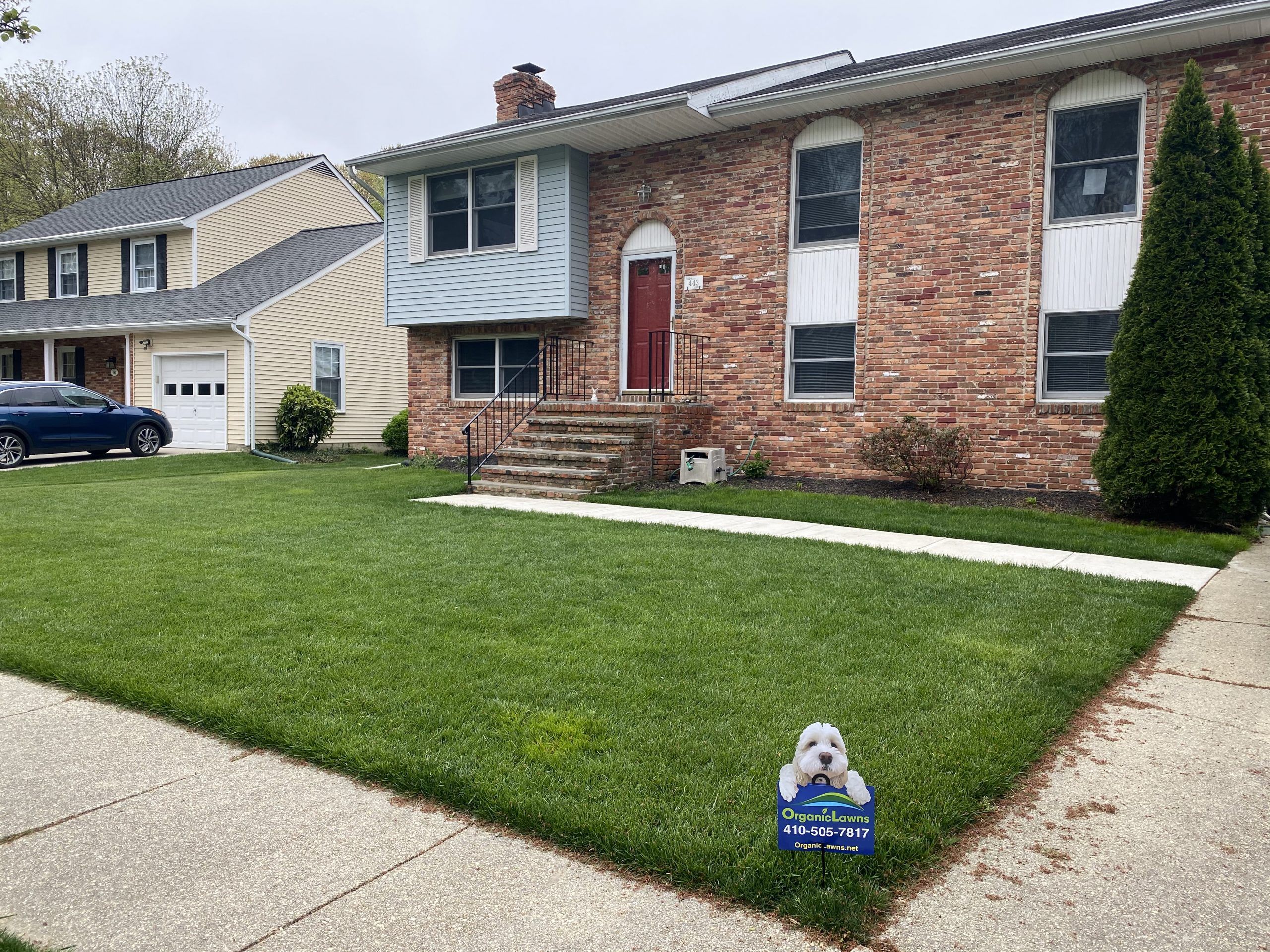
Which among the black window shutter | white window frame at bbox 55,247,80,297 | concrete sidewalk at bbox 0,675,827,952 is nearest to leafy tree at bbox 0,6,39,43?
concrete sidewalk at bbox 0,675,827,952

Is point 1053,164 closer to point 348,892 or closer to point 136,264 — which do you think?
point 348,892

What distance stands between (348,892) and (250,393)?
18.0 m

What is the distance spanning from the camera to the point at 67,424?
1648cm

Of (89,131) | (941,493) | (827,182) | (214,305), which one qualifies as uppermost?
(89,131)

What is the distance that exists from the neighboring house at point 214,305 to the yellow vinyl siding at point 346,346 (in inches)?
1.3

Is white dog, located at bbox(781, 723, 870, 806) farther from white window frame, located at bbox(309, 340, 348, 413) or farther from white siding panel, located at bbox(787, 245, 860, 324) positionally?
white window frame, located at bbox(309, 340, 348, 413)

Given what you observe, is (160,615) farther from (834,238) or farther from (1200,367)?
(834,238)

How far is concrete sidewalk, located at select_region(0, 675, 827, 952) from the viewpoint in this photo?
2326 millimetres

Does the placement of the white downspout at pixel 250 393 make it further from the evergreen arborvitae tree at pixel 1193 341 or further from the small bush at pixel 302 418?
the evergreen arborvitae tree at pixel 1193 341

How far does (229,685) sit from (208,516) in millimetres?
5552

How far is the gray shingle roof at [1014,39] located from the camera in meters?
10.4

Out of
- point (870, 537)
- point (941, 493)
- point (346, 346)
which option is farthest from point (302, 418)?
point (870, 537)

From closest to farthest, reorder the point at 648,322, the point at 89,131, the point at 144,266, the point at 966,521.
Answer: the point at 966,521
the point at 648,322
the point at 144,266
the point at 89,131

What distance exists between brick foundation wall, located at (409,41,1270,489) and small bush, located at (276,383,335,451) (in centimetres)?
771
